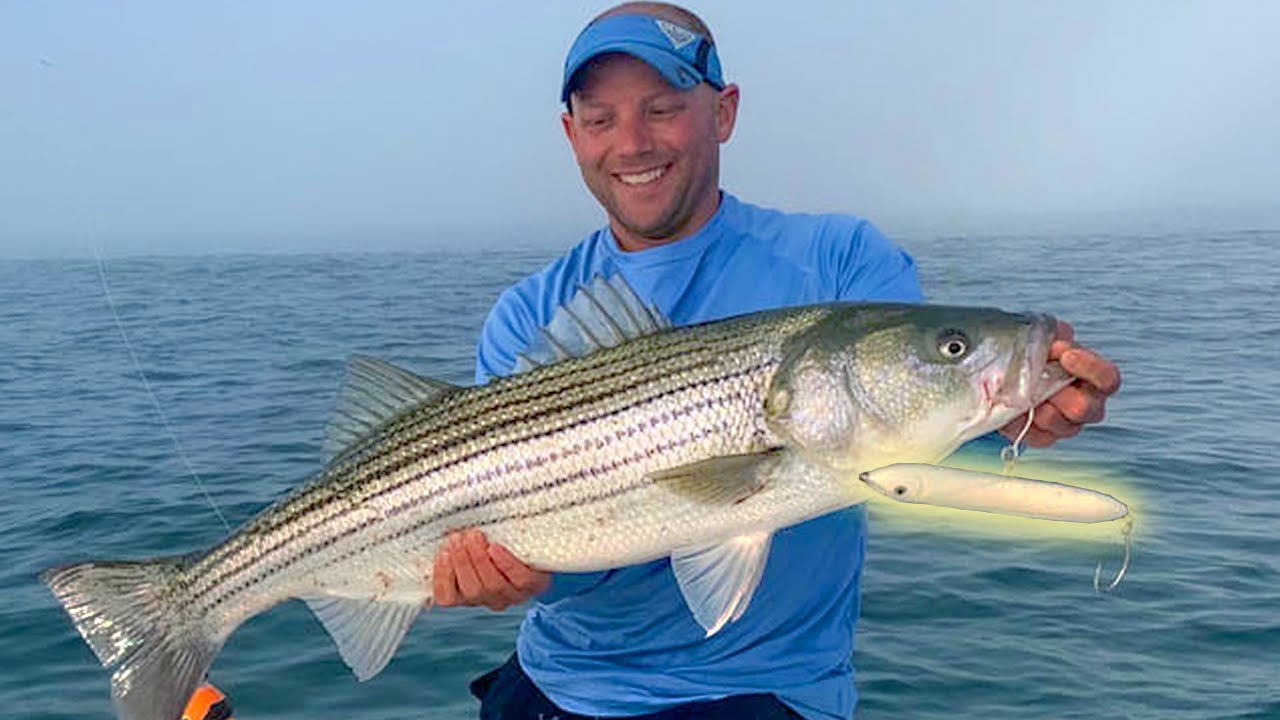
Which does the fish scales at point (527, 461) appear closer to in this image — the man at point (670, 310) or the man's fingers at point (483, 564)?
the man's fingers at point (483, 564)

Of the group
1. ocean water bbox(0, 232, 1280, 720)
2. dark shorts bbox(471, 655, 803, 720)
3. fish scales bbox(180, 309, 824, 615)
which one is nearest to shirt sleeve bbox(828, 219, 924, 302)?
fish scales bbox(180, 309, 824, 615)

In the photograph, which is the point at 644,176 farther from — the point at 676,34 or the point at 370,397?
the point at 370,397

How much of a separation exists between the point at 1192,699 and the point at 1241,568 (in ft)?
7.78

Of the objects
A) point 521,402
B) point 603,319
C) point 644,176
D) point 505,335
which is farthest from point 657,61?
point 521,402

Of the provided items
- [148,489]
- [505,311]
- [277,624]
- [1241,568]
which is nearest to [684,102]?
[505,311]

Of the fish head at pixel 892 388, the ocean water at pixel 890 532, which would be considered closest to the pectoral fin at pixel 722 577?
the fish head at pixel 892 388

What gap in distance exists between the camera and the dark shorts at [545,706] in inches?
169

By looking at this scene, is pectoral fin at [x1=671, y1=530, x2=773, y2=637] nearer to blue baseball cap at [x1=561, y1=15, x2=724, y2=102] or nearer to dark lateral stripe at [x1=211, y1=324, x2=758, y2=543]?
dark lateral stripe at [x1=211, y1=324, x2=758, y2=543]

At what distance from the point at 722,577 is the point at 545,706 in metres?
1.19

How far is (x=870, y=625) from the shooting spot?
27.9 feet

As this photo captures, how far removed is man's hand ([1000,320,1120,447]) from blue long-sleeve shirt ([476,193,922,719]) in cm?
100

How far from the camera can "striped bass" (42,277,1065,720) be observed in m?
3.88

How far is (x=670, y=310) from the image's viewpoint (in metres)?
4.85

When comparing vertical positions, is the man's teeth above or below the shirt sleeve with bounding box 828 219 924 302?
above
